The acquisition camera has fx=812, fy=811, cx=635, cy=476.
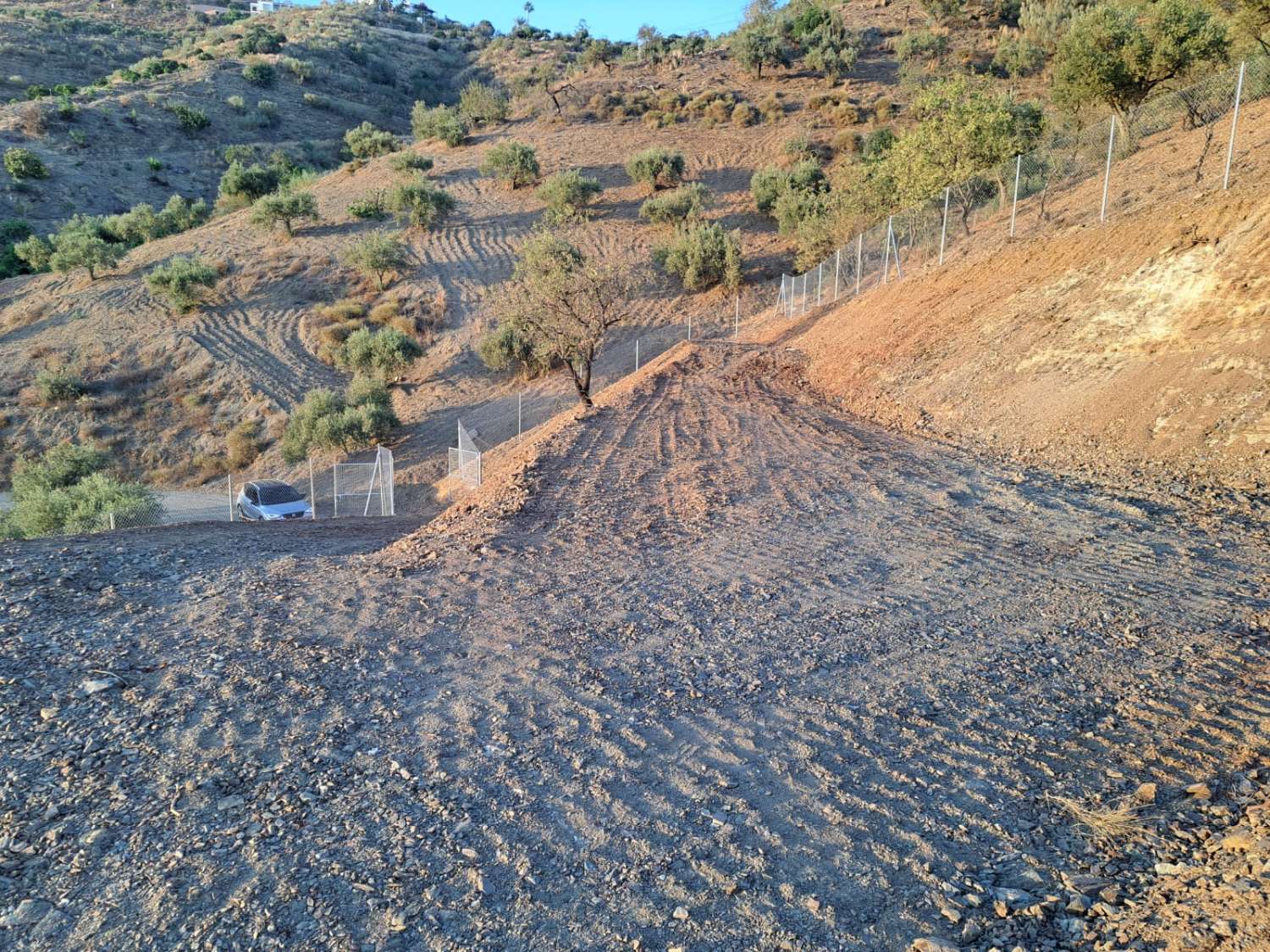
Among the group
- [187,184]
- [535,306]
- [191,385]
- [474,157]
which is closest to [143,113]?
[187,184]

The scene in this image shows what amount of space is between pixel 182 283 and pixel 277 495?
65.2 ft

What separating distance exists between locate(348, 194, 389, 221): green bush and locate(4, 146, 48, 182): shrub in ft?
73.7

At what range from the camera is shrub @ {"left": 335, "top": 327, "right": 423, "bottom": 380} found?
3108 centimetres

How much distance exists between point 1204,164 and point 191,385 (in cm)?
3232

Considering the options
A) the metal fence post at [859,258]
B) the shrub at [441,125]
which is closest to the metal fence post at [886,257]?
the metal fence post at [859,258]

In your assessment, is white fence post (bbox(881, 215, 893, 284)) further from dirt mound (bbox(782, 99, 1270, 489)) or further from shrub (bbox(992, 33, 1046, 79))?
shrub (bbox(992, 33, 1046, 79))

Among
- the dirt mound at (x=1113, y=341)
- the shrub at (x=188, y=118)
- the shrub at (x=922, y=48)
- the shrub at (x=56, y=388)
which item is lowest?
the shrub at (x=56, y=388)

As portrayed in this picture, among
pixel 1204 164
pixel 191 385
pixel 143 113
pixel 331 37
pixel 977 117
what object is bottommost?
pixel 191 385

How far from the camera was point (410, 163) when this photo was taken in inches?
1836

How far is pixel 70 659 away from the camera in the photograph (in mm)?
6547

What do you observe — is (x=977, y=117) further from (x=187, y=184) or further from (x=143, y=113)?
(x=143, y=113)

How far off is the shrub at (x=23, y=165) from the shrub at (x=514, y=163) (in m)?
28.6

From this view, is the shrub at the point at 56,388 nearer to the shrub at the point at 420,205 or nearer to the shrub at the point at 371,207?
the shrub at the point at 371,207

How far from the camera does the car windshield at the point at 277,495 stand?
66.3 feet
